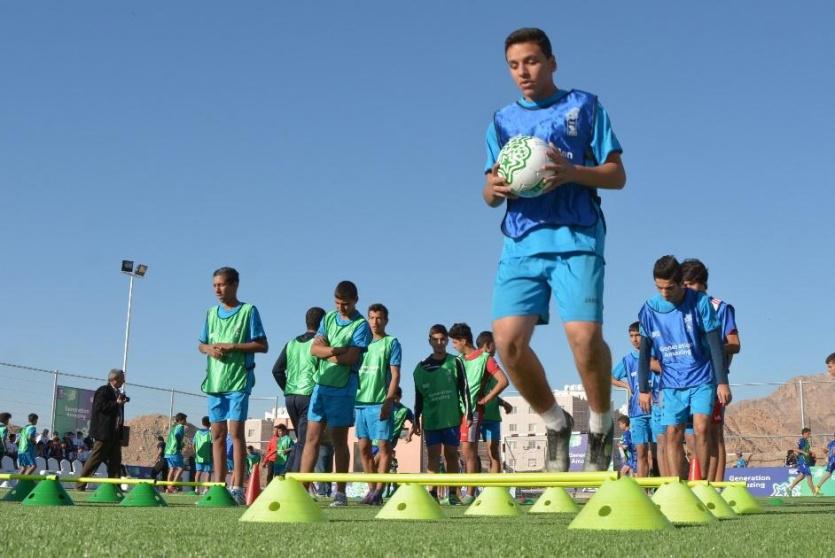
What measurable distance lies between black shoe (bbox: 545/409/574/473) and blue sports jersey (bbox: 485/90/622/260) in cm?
99

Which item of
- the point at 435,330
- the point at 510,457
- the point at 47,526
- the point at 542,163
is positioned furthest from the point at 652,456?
the point at 510,457

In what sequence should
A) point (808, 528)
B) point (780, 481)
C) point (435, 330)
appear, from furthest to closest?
point (780, 481) < point (435, 330) < point (808, 528)

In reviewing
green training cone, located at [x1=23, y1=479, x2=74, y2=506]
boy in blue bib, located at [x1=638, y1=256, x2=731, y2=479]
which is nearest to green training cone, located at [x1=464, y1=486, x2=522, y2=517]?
boy in blue bib, located at [x1=638, y1=256, x2=731, y2=479]

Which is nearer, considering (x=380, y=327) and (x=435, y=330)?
(x=380, y=327)

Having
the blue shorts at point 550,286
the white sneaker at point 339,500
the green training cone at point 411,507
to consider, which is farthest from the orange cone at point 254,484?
the white sneaker at point 339,500

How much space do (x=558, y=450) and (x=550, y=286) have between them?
90 centimetres

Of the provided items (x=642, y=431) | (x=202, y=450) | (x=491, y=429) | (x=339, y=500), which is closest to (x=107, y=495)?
(x=339, y=500)

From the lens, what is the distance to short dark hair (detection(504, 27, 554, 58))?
494 cm

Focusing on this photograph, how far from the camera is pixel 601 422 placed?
4.87 metres

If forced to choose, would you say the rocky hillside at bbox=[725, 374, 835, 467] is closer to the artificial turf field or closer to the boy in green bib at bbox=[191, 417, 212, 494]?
the boy in green bib at bbox=[191, 417, 212, 494]

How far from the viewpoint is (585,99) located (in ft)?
16.4

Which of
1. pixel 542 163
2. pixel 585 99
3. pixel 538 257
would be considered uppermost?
pixel 585 99

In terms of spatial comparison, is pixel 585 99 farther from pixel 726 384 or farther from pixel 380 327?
pixel 380 327

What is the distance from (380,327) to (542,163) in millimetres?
6672
